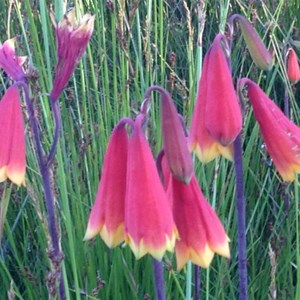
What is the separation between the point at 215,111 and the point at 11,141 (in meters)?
0.33

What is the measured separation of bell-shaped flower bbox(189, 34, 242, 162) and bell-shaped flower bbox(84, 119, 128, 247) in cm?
12

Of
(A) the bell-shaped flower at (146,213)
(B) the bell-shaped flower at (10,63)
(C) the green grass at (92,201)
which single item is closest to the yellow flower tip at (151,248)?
(A) the bell-shaped flower at (146,213)

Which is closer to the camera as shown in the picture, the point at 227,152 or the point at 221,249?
the point at 221,249

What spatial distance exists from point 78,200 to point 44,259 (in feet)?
0.64

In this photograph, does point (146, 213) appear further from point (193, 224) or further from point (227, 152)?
point (227, 152)

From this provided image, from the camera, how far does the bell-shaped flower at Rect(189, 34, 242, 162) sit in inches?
38.9

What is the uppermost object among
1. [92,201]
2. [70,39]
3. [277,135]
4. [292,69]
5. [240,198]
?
[70,39]

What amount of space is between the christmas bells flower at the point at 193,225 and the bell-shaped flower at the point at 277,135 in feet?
0.53

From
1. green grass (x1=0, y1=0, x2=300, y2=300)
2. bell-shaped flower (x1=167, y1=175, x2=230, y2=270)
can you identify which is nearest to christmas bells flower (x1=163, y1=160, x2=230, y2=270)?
bell-shaped flower (x1=167, y1=175, x2=230, y2=270)

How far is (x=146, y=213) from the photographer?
0.89 metres

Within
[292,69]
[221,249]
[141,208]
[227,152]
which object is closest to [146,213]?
[141,208]

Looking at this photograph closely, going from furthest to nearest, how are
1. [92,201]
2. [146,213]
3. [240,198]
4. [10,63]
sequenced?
[92,201], [10,63], [240,198], [146,213]

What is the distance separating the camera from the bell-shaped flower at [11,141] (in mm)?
1081

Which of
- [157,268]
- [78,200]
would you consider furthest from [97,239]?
[157,268]
